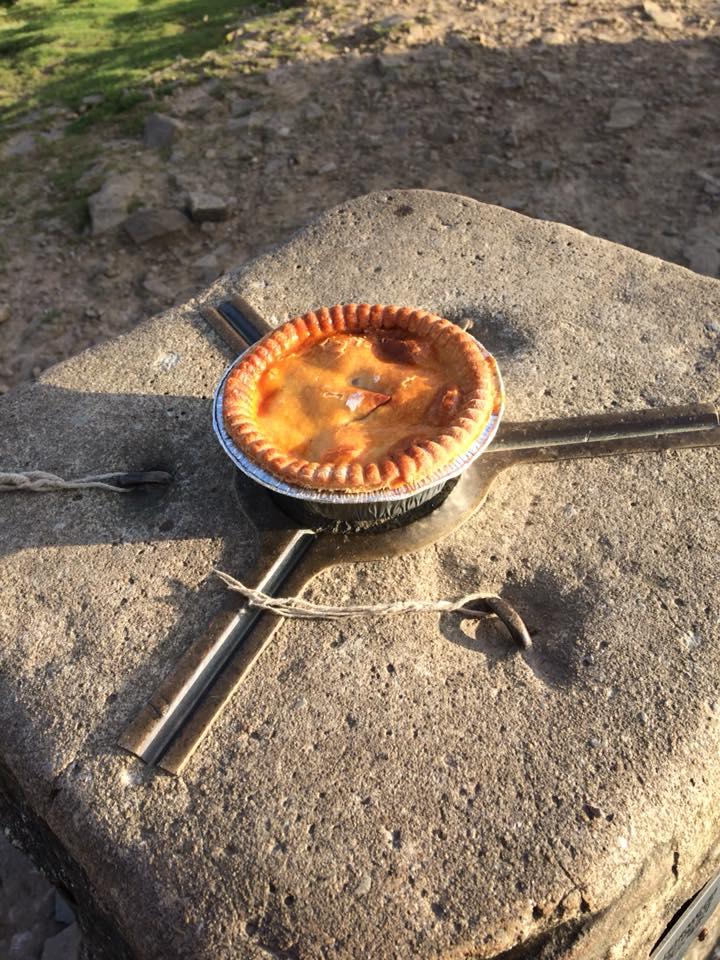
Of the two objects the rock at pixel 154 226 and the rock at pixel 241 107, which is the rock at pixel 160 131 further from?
the rock at pixel 154 226

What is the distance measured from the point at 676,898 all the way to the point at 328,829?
917 millimetres

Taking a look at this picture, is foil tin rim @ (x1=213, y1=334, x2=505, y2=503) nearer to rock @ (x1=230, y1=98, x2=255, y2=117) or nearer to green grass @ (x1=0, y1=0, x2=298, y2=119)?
rock @ (x1=230, y1=98, x2=255, y2=117)

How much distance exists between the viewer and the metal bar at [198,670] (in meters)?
1.94

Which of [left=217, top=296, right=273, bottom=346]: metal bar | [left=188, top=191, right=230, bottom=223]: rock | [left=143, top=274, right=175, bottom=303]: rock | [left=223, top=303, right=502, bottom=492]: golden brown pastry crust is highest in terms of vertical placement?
[left=223, top=303, right=502, bottom=492]: golden brown pastry crust

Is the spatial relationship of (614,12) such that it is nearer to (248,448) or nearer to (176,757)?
(248,448)

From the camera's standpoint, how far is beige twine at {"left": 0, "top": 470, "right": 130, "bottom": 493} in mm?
2441

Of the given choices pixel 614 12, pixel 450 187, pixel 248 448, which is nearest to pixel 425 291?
pixel 248 448

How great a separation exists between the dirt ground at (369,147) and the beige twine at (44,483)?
259cm

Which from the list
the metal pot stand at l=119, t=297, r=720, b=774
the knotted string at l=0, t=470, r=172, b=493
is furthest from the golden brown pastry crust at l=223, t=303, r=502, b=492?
the knotted string at l=0, t=470, r=172, b=493

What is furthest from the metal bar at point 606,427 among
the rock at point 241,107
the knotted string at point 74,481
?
the rock at point 241,107

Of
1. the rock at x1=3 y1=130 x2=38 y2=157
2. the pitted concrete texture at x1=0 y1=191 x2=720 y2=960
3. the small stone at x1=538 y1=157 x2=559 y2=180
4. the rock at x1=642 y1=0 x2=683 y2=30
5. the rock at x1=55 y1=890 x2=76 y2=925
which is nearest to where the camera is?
the pitted concrete texture at x1=0 y1=191 x2=720 y2=960

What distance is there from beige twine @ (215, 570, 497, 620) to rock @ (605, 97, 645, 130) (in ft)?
16.5

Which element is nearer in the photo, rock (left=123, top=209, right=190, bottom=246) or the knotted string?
the knotted string

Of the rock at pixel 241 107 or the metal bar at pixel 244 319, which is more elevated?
the metal bar at pixel 244 319
